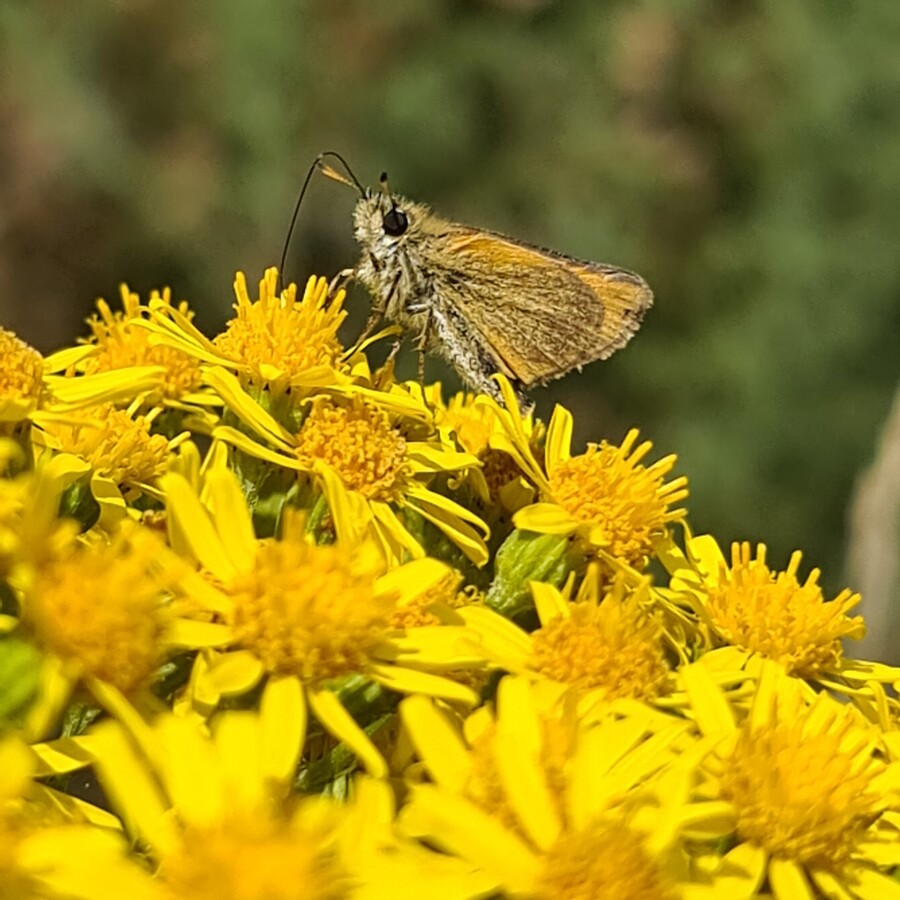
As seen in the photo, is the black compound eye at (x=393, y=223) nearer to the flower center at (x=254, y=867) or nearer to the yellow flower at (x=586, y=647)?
the yellow flower at (x=586, y=647)

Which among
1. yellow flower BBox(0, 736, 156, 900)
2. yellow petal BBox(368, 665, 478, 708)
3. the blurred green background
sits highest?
the blurred green background

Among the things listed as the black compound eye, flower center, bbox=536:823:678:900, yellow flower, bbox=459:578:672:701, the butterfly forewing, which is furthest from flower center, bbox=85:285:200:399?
flower center, bbox=536:823:678:900

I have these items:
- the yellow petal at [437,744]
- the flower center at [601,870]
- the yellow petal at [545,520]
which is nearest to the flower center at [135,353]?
the yellow petal at [545,520]

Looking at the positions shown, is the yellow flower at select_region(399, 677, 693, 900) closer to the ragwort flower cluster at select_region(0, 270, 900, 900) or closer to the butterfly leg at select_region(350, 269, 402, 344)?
the ragwort flower cluster at select_region(0, 270, 900, 900)

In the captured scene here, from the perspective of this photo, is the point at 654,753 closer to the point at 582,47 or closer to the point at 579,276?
the point at 579,276

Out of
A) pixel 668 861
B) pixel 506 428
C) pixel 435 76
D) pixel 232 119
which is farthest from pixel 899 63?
pixel 668 861

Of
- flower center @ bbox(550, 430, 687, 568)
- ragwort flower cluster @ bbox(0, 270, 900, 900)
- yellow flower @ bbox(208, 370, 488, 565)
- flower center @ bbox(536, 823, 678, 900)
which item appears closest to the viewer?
ragwort flower cluster @ bbox(0, 270, 900, 900)

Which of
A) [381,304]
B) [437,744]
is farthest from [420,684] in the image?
[381,304]

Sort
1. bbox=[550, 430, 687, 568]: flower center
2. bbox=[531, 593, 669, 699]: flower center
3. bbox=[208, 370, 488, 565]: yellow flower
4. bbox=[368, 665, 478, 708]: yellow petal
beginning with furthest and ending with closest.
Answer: bbox=[550, 430, 687, 568]: flower center < bbox=[208, 370, 488, 565]: yellow flower < bbox=[531, 593, 669, 699]: flower center < bbox=[368, 665, 478, 708]: yellow petal
